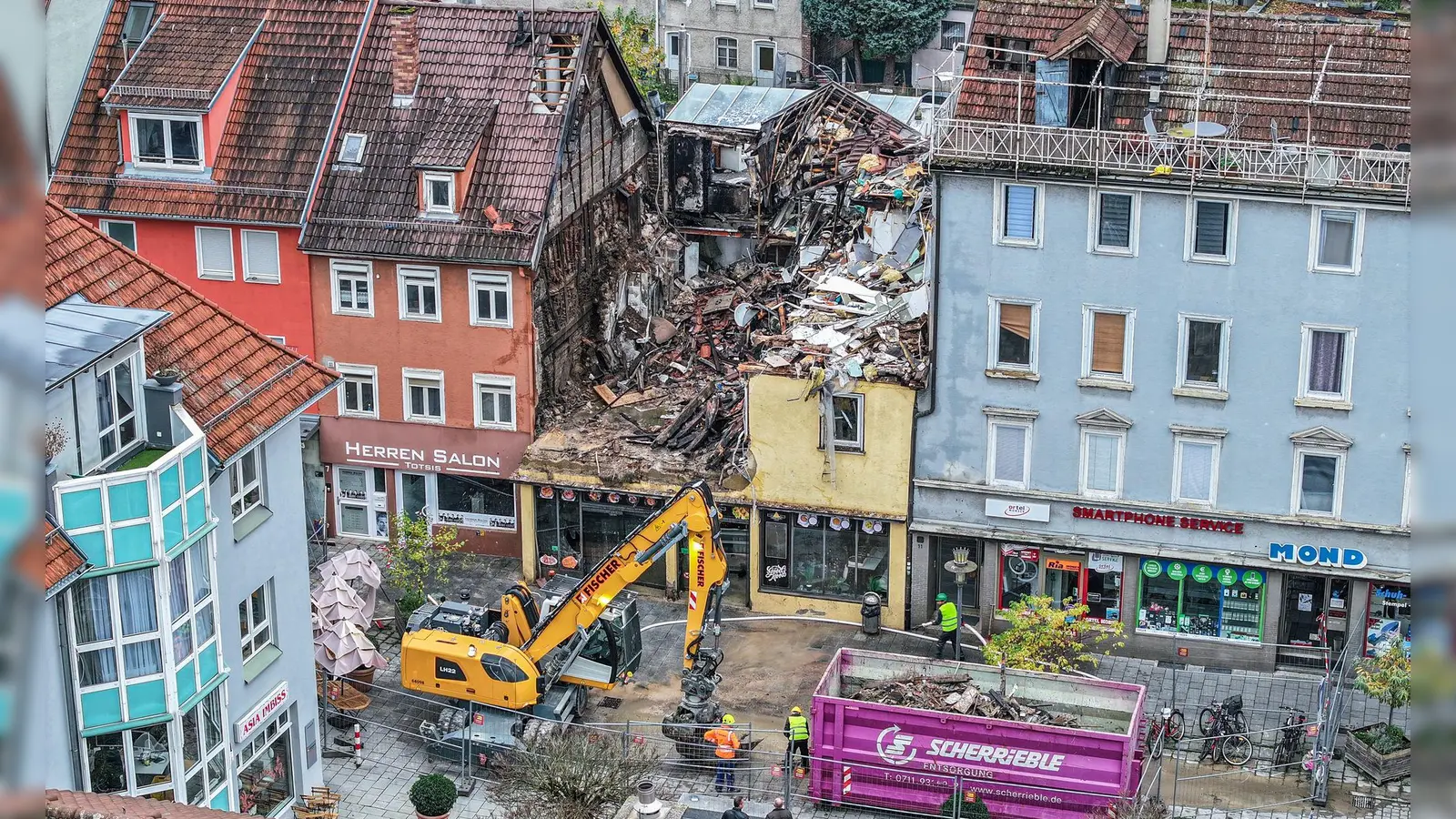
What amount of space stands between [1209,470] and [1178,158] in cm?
825

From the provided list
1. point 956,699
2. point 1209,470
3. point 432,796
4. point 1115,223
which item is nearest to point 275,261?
point 432,796

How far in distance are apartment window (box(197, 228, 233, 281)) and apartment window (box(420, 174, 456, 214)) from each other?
21.0 feet

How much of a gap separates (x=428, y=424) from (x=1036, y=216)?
18916 mm

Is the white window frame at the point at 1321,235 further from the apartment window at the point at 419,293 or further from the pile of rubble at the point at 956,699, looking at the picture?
the apartment window at the point at 419,293

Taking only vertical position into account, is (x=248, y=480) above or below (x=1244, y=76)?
below

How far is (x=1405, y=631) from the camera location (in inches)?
1784

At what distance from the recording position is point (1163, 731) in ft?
136

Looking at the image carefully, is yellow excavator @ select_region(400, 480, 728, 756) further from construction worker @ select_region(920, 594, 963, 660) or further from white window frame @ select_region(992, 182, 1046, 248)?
white window frame @ select_region(992, 182, 1046, 248)

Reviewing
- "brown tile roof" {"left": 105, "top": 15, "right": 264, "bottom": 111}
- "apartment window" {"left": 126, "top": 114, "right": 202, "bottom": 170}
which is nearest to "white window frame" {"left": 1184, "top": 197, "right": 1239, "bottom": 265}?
"brown tile roof" {"left": 105, "top": 15, "right": 264, "bottom": 111}

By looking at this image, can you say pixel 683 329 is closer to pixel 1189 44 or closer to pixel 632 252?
pixel 632 252

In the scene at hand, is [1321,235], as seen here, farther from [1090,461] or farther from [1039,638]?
[1039,638]

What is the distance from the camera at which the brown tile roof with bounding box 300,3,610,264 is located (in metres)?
49.7

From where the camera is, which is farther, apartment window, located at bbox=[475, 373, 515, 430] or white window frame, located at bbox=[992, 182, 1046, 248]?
apartment window, located at bbox=[475, 373, 515, 430]
